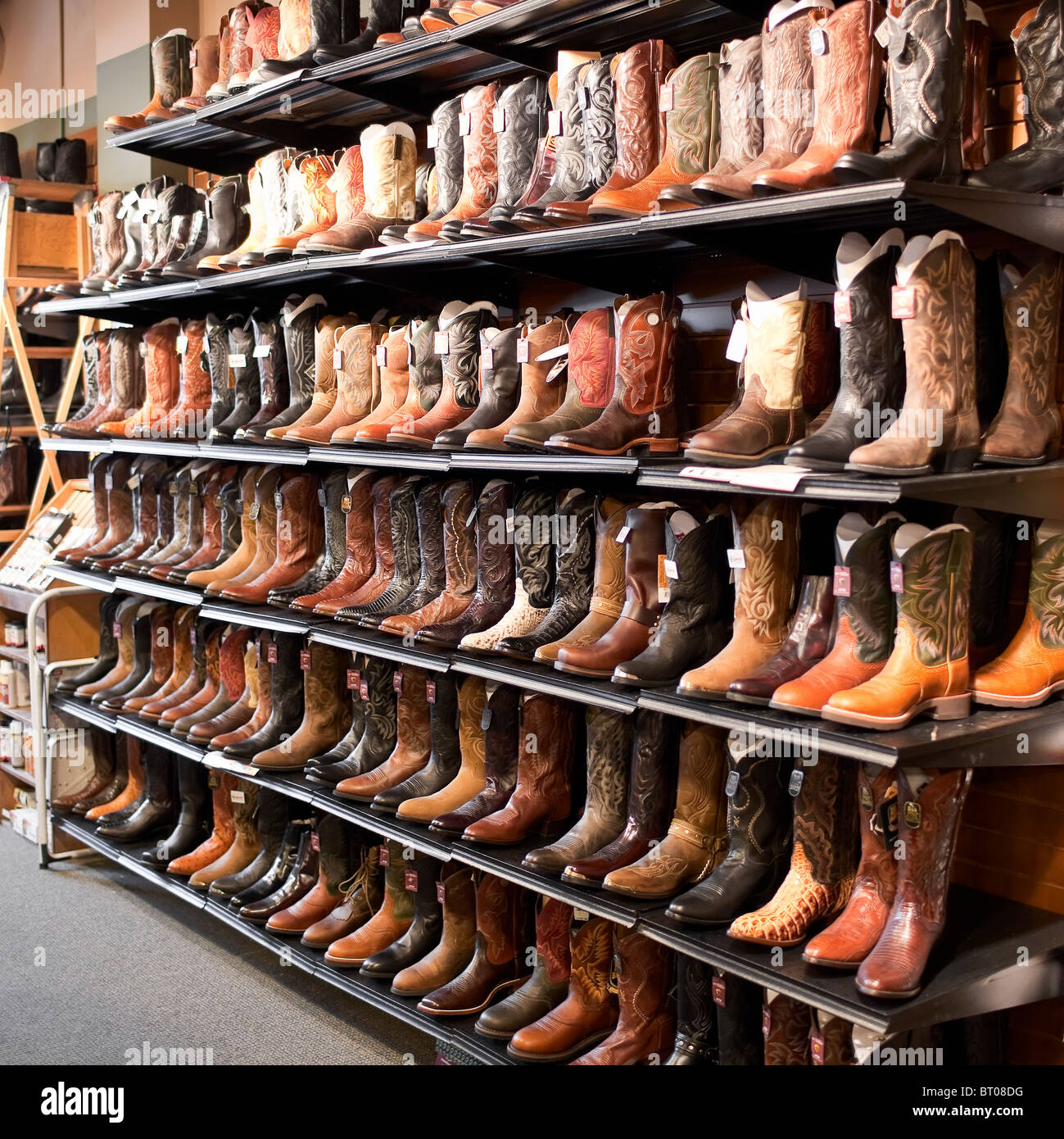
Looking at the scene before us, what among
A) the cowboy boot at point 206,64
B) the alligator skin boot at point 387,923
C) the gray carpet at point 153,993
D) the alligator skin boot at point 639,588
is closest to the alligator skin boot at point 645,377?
the alligator skin boot at point 639,588

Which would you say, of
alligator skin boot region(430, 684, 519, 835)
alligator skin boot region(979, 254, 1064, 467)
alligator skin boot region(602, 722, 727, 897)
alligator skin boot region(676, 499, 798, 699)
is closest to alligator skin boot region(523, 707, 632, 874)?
alligator skin boot region(602, 722, 727, 897)

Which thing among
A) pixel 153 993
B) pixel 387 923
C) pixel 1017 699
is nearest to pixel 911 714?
pixel 1017 699

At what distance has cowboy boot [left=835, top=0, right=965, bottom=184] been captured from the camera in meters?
2.47

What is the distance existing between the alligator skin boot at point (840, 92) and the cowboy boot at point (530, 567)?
1206mm

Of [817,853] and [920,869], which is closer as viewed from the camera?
[920,869]

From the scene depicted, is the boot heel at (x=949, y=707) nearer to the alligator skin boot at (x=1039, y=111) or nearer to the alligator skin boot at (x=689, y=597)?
the alligator skin boot at (x=689, y=597)

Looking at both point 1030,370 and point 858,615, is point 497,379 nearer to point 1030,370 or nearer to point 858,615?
point 858,615

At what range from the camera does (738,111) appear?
2906 millimetres

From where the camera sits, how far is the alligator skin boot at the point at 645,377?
127 inches

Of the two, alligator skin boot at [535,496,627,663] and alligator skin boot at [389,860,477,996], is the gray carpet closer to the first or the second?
alligator skin boot at [389,860,477,996]

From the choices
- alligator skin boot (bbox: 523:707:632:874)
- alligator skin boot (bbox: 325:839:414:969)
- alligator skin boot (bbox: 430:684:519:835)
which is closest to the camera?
alligator skin boot (bbox: 523:707:632:874)

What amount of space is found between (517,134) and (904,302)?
1.38m

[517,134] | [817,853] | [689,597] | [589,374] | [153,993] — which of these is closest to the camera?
[817,853]

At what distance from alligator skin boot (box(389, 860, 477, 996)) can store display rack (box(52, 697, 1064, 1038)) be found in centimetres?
16
